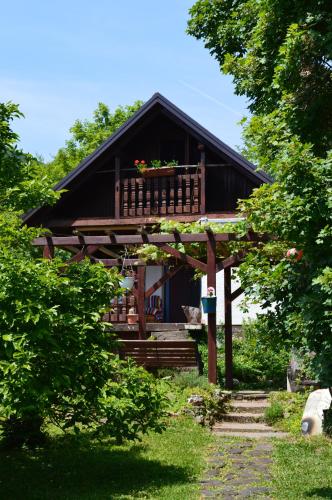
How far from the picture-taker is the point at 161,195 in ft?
59.9

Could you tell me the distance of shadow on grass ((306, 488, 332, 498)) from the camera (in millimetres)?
7023

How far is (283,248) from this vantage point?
10914mm

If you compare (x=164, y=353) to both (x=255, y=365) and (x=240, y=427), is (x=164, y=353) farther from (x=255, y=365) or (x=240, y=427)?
(x=255, y=365)

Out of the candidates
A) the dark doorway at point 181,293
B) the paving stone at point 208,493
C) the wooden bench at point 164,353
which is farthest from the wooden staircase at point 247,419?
the dark doorway at point 181,293

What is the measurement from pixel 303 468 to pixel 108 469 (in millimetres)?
2328

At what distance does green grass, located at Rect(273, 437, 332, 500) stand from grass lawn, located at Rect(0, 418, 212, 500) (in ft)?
3.12

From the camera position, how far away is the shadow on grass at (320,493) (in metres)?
7.02

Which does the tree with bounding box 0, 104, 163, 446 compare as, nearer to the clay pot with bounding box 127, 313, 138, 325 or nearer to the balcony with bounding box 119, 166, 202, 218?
the clay pot with bounding box 127, 313, 138, 325

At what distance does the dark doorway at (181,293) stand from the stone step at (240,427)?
903 cm

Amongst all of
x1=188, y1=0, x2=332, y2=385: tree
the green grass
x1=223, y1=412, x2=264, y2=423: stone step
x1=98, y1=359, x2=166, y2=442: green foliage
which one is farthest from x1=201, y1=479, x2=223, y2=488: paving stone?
x1=223, y1=412, x2=264, y2=423: stone step

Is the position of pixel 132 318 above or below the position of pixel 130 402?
above

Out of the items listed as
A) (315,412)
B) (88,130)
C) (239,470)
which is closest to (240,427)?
(315,412)

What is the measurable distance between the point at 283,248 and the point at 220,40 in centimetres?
539

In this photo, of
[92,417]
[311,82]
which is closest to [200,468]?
[92,417]
